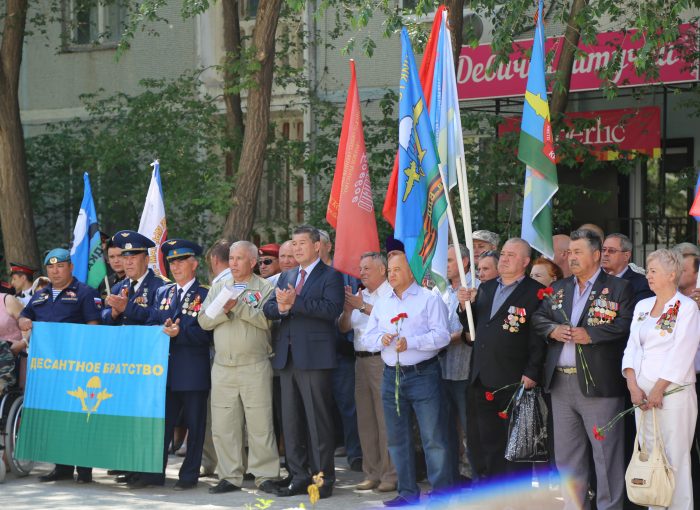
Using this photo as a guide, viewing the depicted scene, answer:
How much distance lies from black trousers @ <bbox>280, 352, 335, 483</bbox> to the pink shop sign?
6.35 meters

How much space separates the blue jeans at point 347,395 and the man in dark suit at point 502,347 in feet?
7.29

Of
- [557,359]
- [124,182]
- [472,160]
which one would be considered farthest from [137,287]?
[124,182]

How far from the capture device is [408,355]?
30.5ft

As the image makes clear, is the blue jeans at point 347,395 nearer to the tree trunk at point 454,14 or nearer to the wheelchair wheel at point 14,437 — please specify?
the wheelchair wheel at point 14,437

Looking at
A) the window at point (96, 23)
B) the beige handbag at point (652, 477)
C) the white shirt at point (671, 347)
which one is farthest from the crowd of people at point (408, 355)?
the window at point (96, 23)

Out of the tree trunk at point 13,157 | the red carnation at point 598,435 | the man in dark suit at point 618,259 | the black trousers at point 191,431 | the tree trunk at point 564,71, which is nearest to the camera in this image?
the red carnation at point 598,435

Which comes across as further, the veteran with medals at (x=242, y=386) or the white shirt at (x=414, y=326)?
the veteran with medals at (x=242, y=386)

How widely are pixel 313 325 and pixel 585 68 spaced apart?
332 inches

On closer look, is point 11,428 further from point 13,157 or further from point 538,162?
point 13,157

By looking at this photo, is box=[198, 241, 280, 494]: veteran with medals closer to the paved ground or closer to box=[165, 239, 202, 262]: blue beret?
the paved ground

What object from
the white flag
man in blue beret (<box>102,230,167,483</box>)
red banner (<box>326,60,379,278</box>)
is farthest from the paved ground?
the white flag

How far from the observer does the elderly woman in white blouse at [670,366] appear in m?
8.02

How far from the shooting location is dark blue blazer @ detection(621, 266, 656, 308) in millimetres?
8688

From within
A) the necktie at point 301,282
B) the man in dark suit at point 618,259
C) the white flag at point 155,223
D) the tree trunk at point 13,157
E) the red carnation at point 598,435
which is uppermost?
the tree trunk at point 13,157
